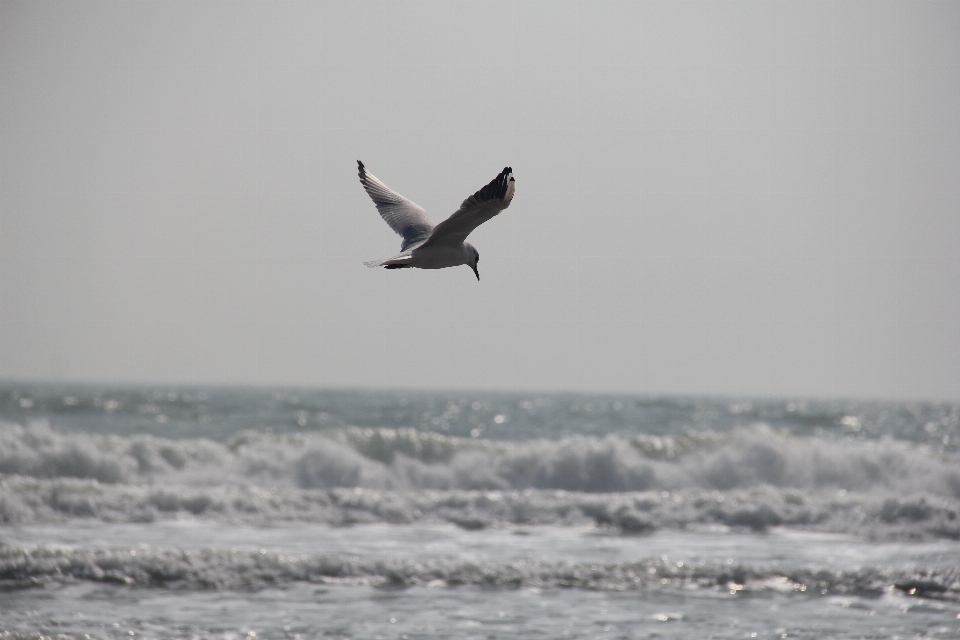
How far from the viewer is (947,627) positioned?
727cm

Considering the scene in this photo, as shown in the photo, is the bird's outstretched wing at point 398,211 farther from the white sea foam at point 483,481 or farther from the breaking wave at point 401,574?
the white sea foam at point 483,481

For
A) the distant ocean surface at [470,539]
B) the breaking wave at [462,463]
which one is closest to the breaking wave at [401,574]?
the distant ocean surface at [470,539]

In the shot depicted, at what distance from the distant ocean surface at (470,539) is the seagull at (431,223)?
2803 millimetres

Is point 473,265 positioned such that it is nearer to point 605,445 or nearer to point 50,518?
point 50,518

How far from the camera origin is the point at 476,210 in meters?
5.52

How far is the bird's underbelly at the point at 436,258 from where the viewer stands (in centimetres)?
588

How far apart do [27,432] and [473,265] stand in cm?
1180

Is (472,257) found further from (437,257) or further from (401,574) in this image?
(401,574)

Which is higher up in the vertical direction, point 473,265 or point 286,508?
point 473,265

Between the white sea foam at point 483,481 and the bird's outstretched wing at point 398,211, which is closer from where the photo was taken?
the bird's outstretched wing at point 398,211

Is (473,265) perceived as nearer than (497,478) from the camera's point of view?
Yes


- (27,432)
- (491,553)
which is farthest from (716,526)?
(27,432)

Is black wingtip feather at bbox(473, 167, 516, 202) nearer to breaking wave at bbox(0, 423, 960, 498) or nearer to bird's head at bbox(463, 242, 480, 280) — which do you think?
→ bird's head at bbox(463, 242, 480, 280)

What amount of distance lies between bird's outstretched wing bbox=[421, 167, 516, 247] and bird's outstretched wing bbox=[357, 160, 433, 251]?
42 cm
